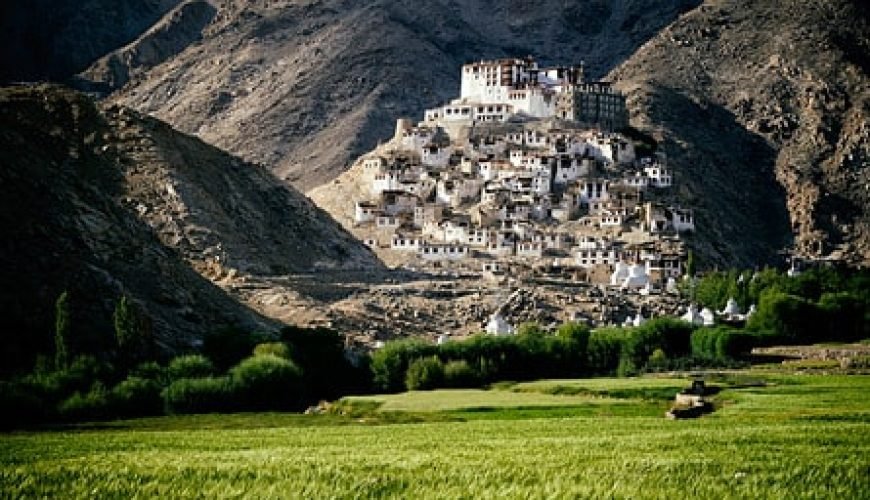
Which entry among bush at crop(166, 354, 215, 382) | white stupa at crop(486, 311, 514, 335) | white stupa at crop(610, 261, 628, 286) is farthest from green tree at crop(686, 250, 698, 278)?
bush at crop(166, 354, 215, 382)

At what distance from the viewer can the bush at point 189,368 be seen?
5819 cm

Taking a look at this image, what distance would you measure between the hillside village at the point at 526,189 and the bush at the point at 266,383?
45.0 metres

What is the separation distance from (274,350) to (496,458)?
44.3m

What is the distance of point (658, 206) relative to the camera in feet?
396

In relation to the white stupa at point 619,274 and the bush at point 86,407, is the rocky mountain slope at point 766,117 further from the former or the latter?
the bush at point 86,407

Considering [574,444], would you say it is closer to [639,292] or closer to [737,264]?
[639,292]

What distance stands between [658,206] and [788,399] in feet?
A: 259

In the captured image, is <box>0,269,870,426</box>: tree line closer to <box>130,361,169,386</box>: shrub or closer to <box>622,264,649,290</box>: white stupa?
<box>130,361,169,386</box>: shrub

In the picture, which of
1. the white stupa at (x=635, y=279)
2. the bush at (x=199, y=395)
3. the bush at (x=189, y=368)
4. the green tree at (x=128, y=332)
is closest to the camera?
the bush at (x=199, y=395)

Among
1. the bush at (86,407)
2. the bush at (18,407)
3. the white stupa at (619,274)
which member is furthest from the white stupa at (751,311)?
the bush at (18,407)

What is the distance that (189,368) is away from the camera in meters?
58.8

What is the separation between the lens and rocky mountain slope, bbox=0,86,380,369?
64.5m

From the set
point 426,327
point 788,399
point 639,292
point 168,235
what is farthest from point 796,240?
point 788,399

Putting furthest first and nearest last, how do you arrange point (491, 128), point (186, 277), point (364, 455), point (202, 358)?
point (491, 128), point (186, 277), point (202, 358), point (364, 455)
